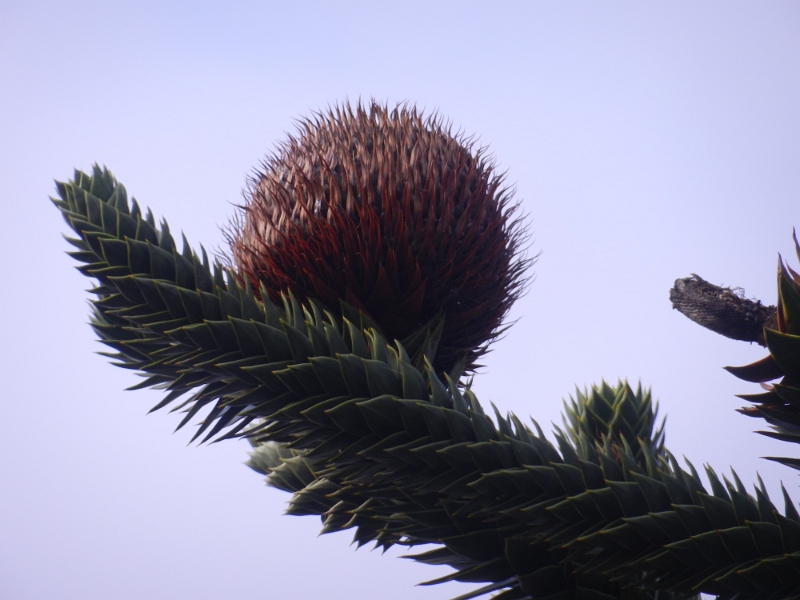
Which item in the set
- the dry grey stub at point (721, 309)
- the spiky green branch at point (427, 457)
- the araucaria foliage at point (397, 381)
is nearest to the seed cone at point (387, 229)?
the araucaria foliage at point (397, 381)

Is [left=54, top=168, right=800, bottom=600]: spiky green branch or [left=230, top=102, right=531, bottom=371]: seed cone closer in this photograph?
[left=54, top=168, right=800, bottom=600]: spiky green branch

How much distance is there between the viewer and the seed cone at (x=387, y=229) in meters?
1.27

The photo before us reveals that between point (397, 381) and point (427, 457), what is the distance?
0.45ft

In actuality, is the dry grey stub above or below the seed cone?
below

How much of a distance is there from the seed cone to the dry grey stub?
0.38 m

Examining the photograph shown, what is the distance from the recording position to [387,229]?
1.27 metres

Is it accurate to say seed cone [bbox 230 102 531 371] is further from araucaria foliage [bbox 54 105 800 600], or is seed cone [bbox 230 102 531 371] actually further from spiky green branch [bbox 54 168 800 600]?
spiky green branch [bbox 54 168 800 600]

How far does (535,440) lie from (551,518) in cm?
14

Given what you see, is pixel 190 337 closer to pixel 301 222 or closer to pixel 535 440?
pixel 301 222

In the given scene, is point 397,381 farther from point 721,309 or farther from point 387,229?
point 721,309

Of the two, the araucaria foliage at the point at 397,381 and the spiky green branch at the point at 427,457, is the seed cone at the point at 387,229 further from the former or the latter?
the spiky green branch at the point at 427,457

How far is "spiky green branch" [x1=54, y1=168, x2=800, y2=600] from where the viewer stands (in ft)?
3.46

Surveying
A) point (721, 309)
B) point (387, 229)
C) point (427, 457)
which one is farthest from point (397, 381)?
Answer: point (721, 309)

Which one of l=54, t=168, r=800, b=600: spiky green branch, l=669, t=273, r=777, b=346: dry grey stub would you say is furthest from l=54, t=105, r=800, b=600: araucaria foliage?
l=669, t=273, r=777, b=346: dry grey stub
